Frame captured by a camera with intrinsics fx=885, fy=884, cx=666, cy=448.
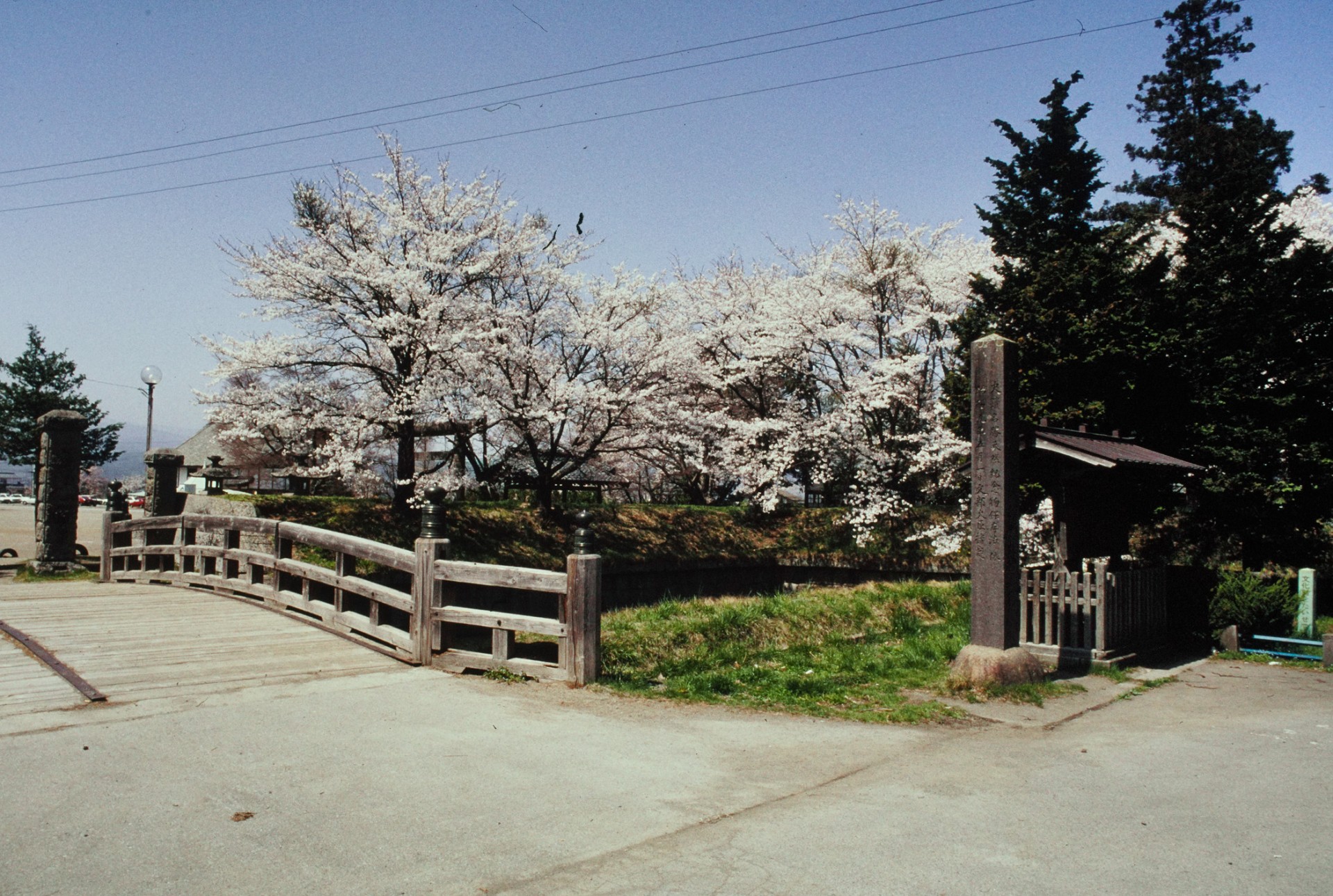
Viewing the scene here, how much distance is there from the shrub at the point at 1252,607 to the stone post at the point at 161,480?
18015 mm

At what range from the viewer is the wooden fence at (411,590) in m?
7.74

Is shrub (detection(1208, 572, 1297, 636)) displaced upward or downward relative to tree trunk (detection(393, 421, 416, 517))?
downward

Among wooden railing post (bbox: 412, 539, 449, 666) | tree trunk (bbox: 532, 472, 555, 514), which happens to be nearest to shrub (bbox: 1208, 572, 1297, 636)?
wooden railing post (bbox: 412, 539, 449, 666)

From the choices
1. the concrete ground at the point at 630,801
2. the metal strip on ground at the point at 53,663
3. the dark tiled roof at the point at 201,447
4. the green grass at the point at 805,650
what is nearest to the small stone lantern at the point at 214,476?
the green grass at the point at 805,650

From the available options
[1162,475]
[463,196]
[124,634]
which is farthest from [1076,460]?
[463,196]

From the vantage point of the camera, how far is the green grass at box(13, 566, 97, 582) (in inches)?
632

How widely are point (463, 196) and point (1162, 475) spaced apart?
55.5 ft

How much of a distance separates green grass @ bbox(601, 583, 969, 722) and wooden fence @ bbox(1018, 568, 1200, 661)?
0.92m

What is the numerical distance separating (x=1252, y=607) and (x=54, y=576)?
64.0 ft

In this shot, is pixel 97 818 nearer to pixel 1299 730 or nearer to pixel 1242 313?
pixel 1299 730

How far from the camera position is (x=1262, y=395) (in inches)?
612

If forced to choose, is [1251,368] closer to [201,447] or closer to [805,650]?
[805,650]

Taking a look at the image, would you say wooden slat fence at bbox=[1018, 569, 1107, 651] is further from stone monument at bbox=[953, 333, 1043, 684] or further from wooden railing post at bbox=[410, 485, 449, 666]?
wooden railing post at bbox=[410, 485, 449, 666]

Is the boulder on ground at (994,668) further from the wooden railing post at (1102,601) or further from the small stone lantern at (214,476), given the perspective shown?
the small stone lantern at (214,476)
